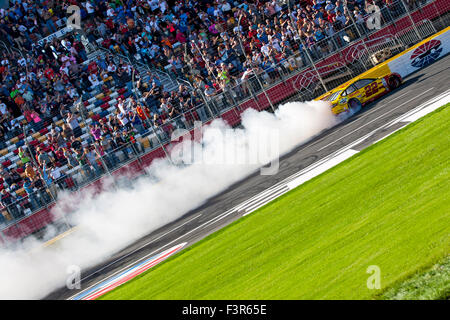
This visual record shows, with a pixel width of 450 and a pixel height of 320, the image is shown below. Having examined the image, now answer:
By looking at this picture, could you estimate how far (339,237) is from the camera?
27.8 ft

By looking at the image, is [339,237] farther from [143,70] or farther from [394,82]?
[143,70]

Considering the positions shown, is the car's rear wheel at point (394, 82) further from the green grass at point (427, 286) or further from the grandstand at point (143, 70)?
the green grass at point (427, 286)

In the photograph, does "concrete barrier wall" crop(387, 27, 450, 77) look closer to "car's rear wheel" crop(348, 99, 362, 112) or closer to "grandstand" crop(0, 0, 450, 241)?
"grandstand" crop(0, 0, 450, 241)

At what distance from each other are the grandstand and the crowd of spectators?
56 millimetres

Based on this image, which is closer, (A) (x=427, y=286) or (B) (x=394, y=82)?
(A) (x=427, y=286)

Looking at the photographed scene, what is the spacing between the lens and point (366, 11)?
23312 mm

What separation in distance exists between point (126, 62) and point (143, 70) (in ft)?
3.37

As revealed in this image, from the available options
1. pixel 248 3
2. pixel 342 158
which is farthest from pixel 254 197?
pixel 248 3

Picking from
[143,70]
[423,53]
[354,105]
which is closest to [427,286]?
[354,105]

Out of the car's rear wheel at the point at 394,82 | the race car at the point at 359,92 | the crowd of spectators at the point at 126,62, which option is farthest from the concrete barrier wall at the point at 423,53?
the crowd of spectators at the point at 126,62

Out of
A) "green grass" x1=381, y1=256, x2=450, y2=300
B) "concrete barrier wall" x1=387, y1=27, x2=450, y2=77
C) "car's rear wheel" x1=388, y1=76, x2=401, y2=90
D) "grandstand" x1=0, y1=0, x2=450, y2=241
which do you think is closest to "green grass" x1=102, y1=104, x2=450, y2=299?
"green grass" x1=381, y1=256, x2=450, y2=300

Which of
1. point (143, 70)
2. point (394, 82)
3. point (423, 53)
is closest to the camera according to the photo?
point (394, 82)

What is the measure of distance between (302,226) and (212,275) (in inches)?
76.9
